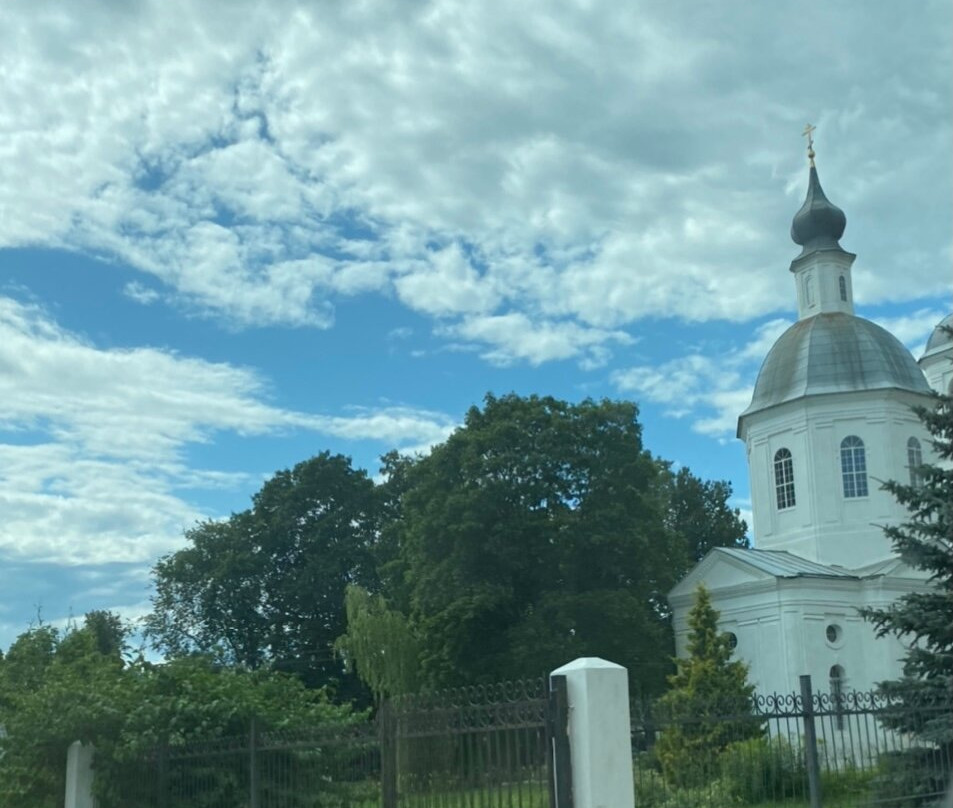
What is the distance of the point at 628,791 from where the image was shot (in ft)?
29.2

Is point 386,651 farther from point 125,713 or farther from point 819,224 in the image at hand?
point 125,713

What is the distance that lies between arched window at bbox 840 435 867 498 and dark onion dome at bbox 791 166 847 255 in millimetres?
7023

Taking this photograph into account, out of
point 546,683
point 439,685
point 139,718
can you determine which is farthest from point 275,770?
point 439,685

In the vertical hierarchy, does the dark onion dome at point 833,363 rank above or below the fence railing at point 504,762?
above

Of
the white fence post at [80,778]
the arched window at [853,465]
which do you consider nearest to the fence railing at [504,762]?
the white fence post at [80,778]

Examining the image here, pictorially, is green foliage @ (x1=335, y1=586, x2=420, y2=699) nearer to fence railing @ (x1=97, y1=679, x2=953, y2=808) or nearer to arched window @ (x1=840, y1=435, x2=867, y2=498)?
arched window @ (x1=840, y1=435, x2=867, y2=498)

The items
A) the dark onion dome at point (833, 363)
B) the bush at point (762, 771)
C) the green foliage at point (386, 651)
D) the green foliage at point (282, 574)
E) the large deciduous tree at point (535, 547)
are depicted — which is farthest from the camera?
the green foliage at point (282, 574)

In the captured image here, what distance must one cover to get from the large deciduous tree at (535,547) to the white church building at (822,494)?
2430mm

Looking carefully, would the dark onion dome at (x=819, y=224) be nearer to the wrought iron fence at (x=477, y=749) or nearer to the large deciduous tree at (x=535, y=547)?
the large deciduous tree at (x=535, y=547)

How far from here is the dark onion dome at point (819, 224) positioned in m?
41.2

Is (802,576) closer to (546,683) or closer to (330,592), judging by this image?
(330,592)

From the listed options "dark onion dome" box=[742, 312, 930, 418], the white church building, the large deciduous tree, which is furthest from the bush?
"dark onion dome" box=[742, 312, 930, 418]

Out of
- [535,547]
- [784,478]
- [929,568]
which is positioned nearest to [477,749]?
[929,568]

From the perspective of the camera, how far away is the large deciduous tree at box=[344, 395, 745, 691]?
117 feet
